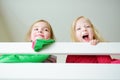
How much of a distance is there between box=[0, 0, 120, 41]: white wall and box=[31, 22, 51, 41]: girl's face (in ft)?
2.39

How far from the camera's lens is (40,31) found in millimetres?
996

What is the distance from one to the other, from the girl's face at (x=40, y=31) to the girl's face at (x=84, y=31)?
135mm

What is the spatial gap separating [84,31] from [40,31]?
7.9 inches
